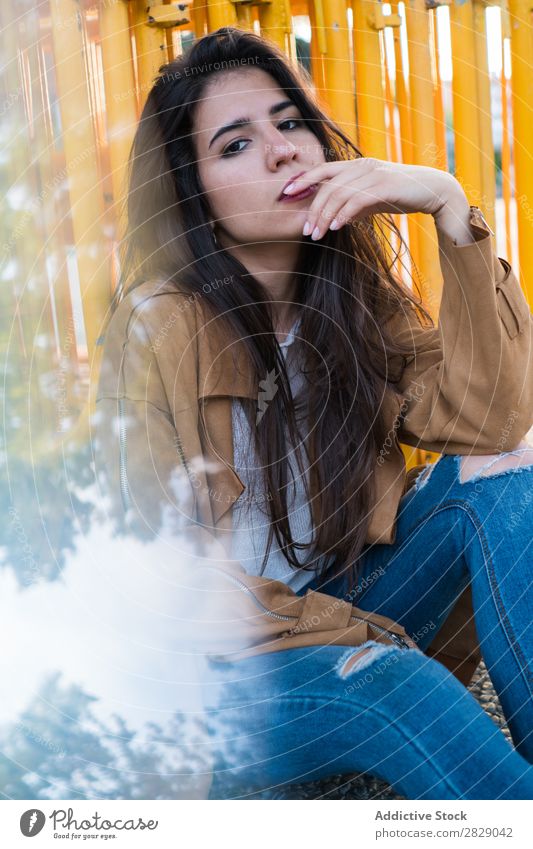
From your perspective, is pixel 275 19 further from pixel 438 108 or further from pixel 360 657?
pixel 360 657

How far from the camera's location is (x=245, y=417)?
100 centimetres

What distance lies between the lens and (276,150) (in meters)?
0.96

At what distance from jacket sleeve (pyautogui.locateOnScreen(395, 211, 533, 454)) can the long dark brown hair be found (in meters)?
0.08

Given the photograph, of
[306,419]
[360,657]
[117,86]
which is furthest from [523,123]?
[360,657]

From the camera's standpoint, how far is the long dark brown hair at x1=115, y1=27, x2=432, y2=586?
0.99m

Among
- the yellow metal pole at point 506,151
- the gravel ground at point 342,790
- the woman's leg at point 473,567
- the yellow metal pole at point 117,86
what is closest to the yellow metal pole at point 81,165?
the yellow metal pole at point 117,86

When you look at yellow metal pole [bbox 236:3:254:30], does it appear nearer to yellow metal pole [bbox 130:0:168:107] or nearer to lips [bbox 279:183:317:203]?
yellow metal pole [bbox 130:0:168:107]

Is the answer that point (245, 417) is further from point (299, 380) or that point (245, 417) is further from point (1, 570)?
point (1, 570)

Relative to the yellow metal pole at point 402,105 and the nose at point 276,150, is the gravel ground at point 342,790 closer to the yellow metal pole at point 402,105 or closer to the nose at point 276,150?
the nose at point 276,150

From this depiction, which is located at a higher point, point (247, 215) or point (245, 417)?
point (247, 215)

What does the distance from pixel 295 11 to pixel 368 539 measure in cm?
85

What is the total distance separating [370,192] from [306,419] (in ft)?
0.84
